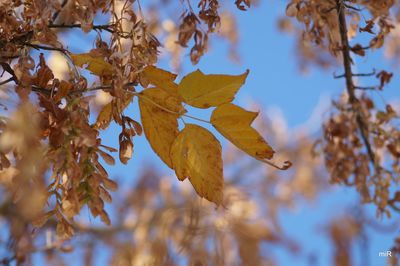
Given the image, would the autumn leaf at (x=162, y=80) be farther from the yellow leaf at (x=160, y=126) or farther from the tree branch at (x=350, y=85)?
the tree branch at (x=350, y=85)

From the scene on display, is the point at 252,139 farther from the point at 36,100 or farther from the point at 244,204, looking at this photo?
the point at 244,204

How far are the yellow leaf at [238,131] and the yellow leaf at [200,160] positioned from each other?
36mm

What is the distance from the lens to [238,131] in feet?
2.96

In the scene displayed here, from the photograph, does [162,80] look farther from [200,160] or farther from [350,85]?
[350,85]

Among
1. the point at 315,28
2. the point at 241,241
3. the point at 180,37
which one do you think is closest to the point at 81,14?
the point at 180,37

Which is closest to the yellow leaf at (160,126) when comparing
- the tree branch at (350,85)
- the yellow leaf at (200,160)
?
the yellow leaf at (200,160)

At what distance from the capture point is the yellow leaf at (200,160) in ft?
3.06

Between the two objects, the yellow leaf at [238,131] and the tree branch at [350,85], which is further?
the tree branch at [350,85]

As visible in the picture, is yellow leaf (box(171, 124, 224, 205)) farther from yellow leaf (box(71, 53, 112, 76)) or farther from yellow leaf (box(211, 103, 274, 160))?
yellow leaf (box(71, 53, 112, 76))

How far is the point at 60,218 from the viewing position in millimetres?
940

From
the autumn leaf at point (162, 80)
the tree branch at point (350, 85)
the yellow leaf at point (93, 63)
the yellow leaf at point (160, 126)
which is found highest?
the tree branch at point (350, 85)

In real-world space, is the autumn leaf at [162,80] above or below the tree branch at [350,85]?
below

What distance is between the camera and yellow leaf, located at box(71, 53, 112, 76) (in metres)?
0.93

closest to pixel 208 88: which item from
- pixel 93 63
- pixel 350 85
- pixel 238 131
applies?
pixel 238 131
